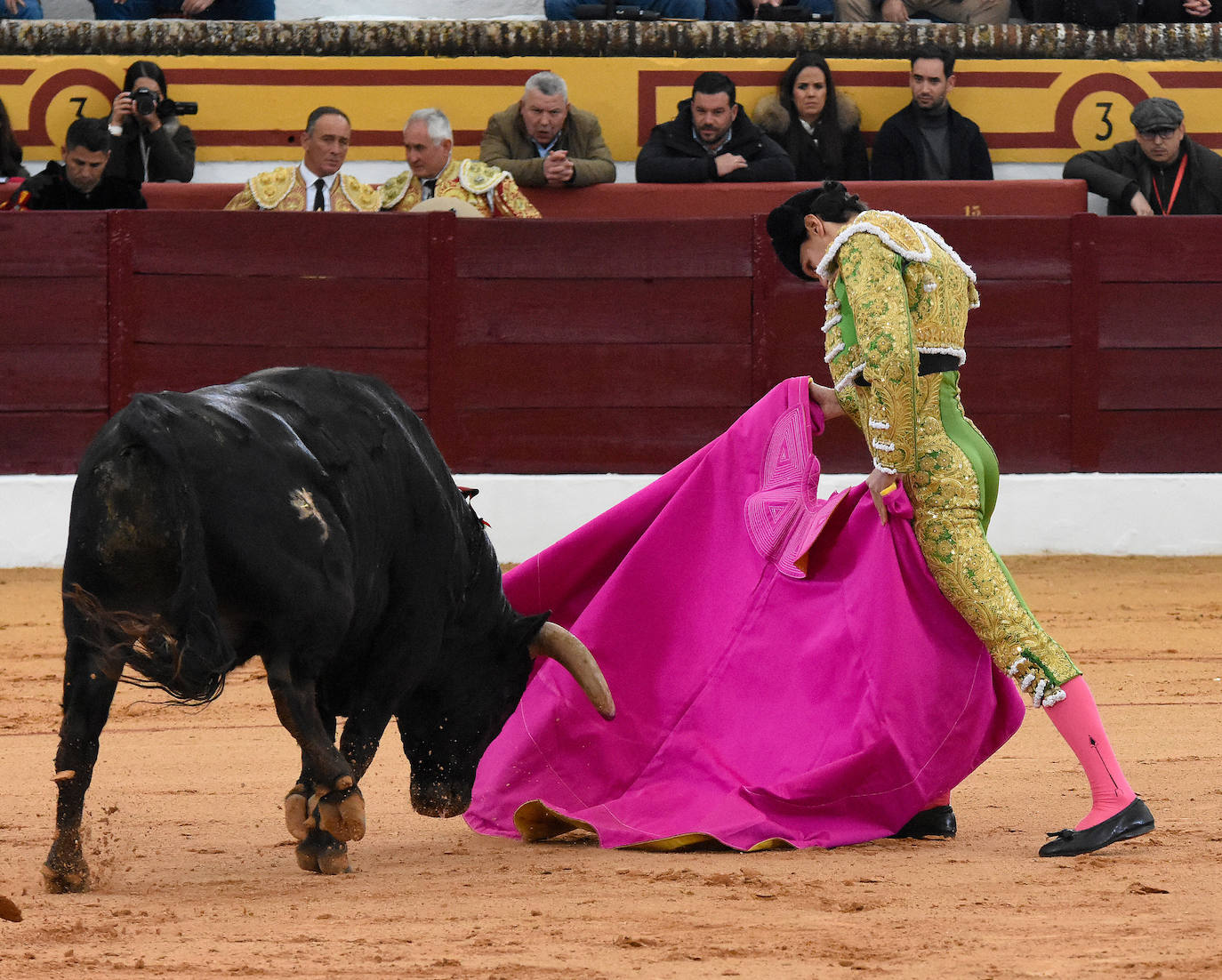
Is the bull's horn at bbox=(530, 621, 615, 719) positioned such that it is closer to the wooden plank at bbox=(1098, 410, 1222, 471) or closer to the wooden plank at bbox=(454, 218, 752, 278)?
the wooden plank at bbox=(454, 218, 752, 278)

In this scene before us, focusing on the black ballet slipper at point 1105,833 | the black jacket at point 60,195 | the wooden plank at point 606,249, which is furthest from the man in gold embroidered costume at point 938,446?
the black jacket at point 60,195

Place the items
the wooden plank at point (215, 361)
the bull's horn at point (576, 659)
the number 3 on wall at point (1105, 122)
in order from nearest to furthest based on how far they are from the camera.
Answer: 1. the bull's horn at point (576, 659)
2. the wooden plank at point (215, 361)
3. the number 3 on wall at point (1105, 122)

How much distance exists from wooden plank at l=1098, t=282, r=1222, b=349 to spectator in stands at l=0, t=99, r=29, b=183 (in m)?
4.08

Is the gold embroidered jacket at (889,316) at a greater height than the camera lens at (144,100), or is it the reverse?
the camera lens at (144,100)

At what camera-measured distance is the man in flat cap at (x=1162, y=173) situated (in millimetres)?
6812

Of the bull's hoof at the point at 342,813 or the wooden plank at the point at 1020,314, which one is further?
the wooden plank at the point at 1020,314

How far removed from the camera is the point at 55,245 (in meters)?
6.38

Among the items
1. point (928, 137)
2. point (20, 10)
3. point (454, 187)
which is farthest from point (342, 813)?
point (20, 10)

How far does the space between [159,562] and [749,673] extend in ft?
3.80

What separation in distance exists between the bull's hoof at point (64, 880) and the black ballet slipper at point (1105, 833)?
4.82 feet

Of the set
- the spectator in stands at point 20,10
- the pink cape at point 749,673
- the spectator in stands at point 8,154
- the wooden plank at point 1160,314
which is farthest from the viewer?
the spectator in stands at point 20,10

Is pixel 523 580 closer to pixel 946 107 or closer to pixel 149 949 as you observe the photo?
pixel 149 949

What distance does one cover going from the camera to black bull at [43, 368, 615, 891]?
2457 millimetres

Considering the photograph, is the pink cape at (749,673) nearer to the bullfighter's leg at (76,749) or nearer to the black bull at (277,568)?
the black bull at (277,568)
